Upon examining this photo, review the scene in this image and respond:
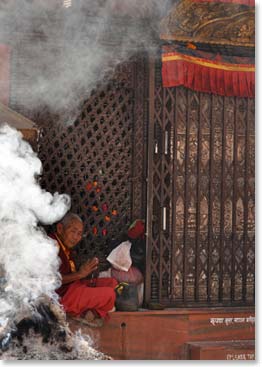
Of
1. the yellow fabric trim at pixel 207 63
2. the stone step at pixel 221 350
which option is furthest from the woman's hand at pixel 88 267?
the yellow fabric trim at pixel 207 63

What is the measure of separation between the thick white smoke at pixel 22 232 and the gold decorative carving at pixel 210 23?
1661 millimetres

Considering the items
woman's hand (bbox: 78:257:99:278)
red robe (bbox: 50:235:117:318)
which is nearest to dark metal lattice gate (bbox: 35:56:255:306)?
woman's hand (bbox: 78:257:99:278)

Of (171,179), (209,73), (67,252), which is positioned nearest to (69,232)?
(67,252)

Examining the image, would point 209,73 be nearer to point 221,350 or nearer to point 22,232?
point 22,232

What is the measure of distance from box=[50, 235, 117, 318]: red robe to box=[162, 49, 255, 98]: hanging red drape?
5.90 ft

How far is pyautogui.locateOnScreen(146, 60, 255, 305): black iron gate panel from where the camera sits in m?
7.38

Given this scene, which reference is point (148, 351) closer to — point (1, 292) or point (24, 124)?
point (1, 292)

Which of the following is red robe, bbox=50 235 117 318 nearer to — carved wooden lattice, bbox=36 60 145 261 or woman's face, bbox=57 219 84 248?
woman's face, bbox=57 219 84 248

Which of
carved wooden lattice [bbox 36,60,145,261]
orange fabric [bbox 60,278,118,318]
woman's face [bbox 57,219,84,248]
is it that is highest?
carved wooden lattice [bbox 36,60,145,261]

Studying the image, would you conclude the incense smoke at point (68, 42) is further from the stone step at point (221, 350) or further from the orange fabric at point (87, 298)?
the stone step at point (221, 350)

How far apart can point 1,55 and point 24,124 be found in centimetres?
60

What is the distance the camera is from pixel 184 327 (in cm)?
729

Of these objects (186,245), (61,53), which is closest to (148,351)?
(186,245)

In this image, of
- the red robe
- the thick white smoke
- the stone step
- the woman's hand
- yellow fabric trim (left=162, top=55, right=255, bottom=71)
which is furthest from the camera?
yellow fabric trim (left=162, top=55, right=255, bottom=71)
